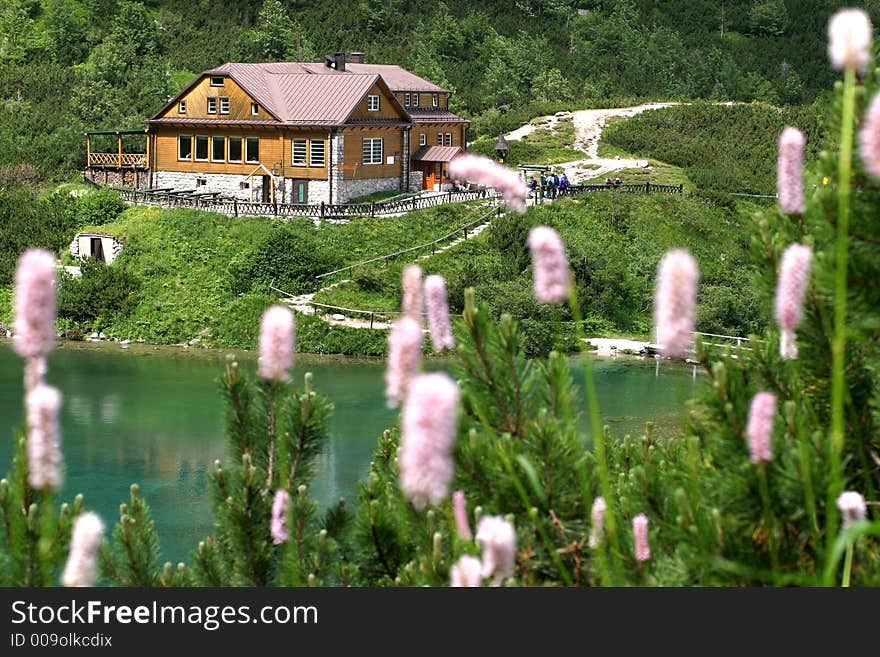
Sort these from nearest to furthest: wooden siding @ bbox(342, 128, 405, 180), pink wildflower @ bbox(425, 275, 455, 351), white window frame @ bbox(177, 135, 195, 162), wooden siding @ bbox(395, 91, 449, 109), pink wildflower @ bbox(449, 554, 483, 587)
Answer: pink wildflower @ bbox(449, 554, 483, 587)
pink wildflower @ bbox(425, 275, 455, 351)
wooden siding @ bbox(342, 128, 405, 180)
white window frame @ bbox(177, 135, 195, 162)
wooden siding @ bbox(395, 91, 449, 109)

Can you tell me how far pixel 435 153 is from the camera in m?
50.8

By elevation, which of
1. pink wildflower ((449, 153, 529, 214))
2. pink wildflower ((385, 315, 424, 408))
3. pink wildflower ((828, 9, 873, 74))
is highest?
pink wildflower ((828, 9, 873, 74))

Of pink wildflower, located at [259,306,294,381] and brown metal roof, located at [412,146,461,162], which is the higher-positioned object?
brown metal roof, located at [412,146,461,162]

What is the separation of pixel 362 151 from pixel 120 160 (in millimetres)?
8821

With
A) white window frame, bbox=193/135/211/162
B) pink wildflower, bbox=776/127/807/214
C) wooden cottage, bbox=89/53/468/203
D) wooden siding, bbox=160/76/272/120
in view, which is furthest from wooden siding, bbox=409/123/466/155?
pink wildflower, bbox=776/127/807/214

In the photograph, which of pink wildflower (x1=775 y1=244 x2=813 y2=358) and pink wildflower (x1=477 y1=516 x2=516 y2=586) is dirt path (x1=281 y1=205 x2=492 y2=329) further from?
pink wildflower (x1=477 y1=516 x2=516 y2=586)

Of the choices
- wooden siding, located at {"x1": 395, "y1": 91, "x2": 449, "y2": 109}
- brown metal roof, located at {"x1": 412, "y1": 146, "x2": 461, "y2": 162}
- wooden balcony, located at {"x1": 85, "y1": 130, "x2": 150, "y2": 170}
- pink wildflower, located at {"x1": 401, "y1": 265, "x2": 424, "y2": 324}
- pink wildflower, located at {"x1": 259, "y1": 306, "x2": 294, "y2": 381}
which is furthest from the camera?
wooden siding, located at {"x1": 395, "y1": 91, "x2": 449, "y2": 109}

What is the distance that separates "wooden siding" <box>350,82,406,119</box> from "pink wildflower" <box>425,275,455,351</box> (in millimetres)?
42113

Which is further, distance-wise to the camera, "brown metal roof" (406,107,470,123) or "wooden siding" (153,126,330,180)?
"brown metal roof" (406,107,470,123)

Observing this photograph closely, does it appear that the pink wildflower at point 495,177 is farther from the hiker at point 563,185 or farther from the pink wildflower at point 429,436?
the hiker at point 563,185

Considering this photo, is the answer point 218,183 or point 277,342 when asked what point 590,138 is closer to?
point 218,183

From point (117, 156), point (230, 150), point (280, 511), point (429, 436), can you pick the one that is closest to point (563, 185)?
point (230, 150)

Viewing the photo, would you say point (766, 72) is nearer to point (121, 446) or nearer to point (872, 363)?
point (121, 446)

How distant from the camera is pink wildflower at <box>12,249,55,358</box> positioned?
4102mm
